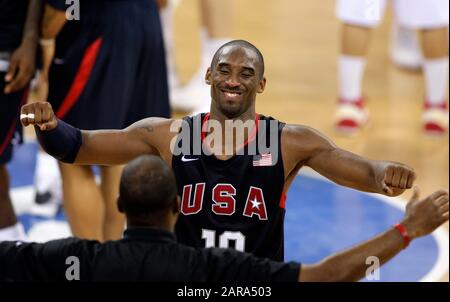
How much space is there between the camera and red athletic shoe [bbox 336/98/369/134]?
25.6 feet

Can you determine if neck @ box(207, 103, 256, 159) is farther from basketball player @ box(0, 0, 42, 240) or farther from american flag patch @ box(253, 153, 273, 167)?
basketball player @ box(0, 0, 42, 240)

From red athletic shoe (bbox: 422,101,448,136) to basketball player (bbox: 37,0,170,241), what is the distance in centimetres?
276

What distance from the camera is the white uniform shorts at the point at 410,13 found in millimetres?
7430

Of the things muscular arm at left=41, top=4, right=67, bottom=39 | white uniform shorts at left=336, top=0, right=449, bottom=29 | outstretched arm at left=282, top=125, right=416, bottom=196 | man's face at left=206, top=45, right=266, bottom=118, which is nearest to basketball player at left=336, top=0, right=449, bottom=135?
white uniform shorts at left=336, top=0, right=449, bottom=29

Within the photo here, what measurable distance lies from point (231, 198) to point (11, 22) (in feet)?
6.23

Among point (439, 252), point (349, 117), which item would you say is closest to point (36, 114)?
point (439, 252)

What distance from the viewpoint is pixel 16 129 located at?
566 centimetres

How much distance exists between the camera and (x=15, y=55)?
540 cm

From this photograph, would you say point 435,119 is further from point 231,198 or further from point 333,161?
point 231,198

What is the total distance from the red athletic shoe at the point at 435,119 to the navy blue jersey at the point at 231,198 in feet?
12.9
